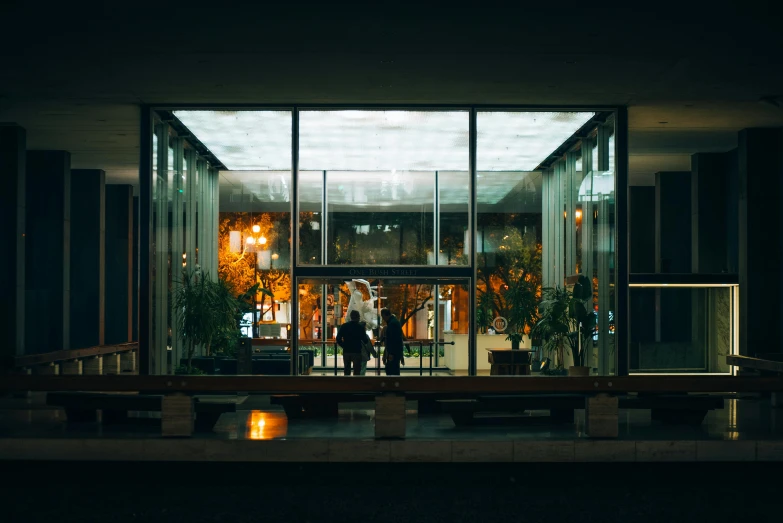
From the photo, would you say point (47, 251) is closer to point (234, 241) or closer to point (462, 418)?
point (234, 241)

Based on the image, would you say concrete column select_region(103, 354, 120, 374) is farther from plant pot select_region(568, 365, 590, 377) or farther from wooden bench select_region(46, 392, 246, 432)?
wooden bench select_region(46, 392, 246, 432)

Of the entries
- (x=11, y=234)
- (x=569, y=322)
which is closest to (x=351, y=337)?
(x=569, y=322)

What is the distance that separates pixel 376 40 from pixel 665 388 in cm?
579

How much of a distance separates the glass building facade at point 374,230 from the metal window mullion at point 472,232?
26mm

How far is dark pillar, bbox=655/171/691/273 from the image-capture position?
85.6 feet

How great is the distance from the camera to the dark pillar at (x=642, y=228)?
93.5ft

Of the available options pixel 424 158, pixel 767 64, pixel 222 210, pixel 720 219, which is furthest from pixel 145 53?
pixel 720 219

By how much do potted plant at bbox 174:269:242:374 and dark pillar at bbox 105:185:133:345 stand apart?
1143 centimetres

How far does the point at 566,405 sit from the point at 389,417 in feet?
7.96

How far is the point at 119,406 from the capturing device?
1062 cm

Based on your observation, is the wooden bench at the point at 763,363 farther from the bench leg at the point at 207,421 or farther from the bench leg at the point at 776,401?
the bench leg at the point at 207,421

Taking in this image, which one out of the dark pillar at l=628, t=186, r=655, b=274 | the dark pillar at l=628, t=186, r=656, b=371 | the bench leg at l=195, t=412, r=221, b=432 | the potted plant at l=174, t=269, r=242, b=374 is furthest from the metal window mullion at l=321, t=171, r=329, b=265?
the dark pillar at l=628, t=186, r=655, b=274

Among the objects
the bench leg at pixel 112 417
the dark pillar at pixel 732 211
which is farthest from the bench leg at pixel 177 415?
the dark pillar at pixel 732 211

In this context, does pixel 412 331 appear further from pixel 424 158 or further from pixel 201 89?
pixel 201 89
